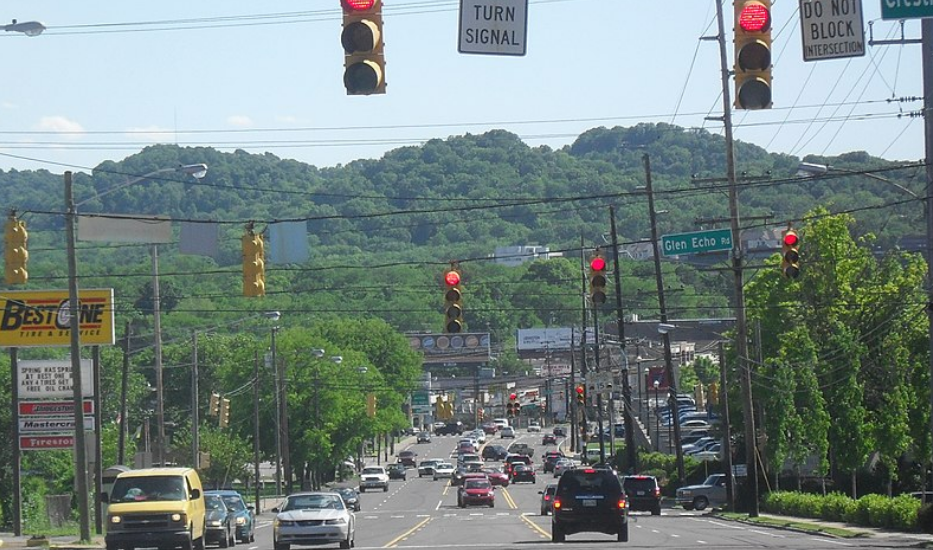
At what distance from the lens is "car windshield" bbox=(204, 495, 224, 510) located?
132 ft

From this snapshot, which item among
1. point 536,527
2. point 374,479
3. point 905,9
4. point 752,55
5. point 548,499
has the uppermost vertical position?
point 905,9

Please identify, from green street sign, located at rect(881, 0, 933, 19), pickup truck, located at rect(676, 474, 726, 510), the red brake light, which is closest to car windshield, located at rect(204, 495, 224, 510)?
green street sign, located at rect(881, 0, 933, 19)

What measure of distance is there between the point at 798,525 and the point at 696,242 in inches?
414

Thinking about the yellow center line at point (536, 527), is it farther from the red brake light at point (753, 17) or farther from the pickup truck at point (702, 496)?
the red brake light at point (753, 17)

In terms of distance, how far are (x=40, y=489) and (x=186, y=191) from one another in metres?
92.9

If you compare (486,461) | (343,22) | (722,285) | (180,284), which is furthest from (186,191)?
(343,22)

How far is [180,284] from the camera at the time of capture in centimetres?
13450

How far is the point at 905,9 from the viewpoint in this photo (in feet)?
73.5

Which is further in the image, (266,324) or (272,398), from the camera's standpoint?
(266,324)

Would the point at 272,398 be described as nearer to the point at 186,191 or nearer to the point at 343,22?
the point at 186,191

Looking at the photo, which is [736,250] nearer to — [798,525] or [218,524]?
[798,525]

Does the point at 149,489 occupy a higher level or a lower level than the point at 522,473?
higher

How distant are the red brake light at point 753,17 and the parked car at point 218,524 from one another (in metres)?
24.8

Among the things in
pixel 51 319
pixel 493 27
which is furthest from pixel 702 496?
pixel 493 27
